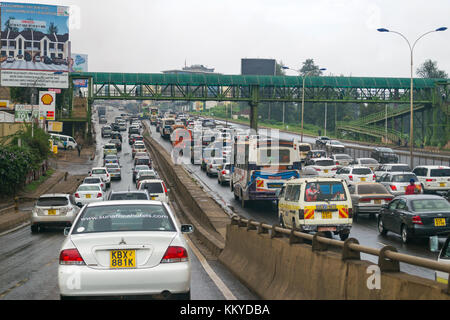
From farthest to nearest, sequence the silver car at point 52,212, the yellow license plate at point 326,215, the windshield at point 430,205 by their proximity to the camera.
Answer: the silver car at point 52,212 < the yellow license plate at point 326,215 < the windshield at point 430,205

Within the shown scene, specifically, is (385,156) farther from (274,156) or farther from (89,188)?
(274,156)

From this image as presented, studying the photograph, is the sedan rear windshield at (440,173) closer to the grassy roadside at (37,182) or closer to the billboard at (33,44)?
the grassy roadside at (37,182)

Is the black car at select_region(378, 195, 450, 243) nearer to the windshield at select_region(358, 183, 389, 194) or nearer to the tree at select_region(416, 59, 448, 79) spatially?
the windshield at select_region(358, 183, 389, 194)

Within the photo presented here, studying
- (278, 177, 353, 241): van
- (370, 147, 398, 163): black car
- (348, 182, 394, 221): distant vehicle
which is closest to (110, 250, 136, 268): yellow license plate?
(278, 177, 353, 241): van

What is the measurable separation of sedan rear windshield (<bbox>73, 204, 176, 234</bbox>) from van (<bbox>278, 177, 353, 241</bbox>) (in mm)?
10949

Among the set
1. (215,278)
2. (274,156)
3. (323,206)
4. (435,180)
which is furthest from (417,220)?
(435,180)

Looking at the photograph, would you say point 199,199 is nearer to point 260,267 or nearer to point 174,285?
point 260,267

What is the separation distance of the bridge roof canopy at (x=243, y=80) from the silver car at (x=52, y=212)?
66.5m

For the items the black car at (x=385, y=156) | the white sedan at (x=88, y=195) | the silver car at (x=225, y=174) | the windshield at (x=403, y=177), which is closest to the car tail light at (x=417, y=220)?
the windshield at (x=403, y=177)

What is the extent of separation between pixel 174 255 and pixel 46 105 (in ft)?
205

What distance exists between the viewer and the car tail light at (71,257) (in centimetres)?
832

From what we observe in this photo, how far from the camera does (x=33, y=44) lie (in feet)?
242

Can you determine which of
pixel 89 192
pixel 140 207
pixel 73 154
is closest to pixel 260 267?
pixel 140 207

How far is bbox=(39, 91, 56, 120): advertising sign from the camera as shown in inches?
2653
